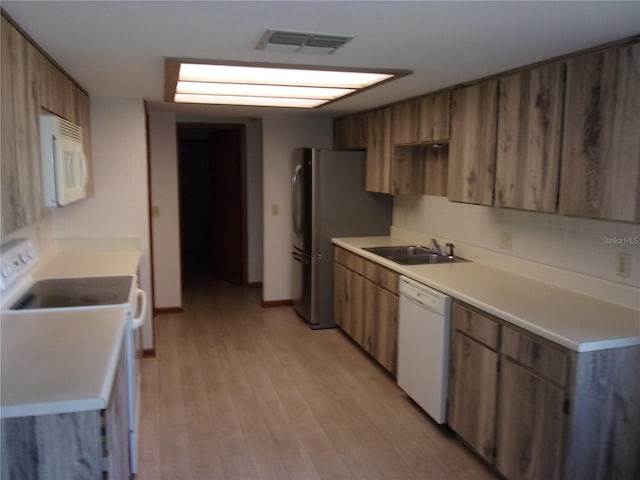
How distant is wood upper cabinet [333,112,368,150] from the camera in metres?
4.86

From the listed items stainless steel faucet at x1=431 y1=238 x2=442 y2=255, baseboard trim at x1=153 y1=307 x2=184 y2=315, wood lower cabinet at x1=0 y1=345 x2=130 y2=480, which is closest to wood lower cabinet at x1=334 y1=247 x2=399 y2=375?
stainless steel faucet at x1=431 y1=238 x2=442 y2=255

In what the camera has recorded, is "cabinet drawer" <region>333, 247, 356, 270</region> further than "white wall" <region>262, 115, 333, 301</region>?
No

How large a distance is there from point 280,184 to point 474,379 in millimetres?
3477

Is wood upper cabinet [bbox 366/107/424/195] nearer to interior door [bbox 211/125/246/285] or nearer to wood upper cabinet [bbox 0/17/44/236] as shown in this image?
interior door [bbox 211/125/246/285]

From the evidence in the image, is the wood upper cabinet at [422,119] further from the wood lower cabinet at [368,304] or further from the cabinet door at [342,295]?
the cabinet door at [342,295]

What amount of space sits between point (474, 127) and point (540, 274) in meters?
0.97

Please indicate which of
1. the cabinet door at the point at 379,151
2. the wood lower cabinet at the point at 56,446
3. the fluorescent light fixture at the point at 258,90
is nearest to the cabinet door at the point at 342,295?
the cabinet door at the point at 379,151

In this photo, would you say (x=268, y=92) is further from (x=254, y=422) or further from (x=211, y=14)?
(x=254, y=422)

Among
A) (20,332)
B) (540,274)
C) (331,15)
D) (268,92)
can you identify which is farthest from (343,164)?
(20,332)

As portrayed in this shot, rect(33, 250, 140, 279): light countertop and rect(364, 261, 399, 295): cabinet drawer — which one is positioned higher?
rect(33, 250, 140, 279): light countertop

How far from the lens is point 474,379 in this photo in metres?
2.75

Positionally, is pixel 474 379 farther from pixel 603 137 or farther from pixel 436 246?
pixel 436 246

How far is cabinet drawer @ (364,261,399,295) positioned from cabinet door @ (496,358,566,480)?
4.19 feet

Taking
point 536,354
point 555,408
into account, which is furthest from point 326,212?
point 555,408
